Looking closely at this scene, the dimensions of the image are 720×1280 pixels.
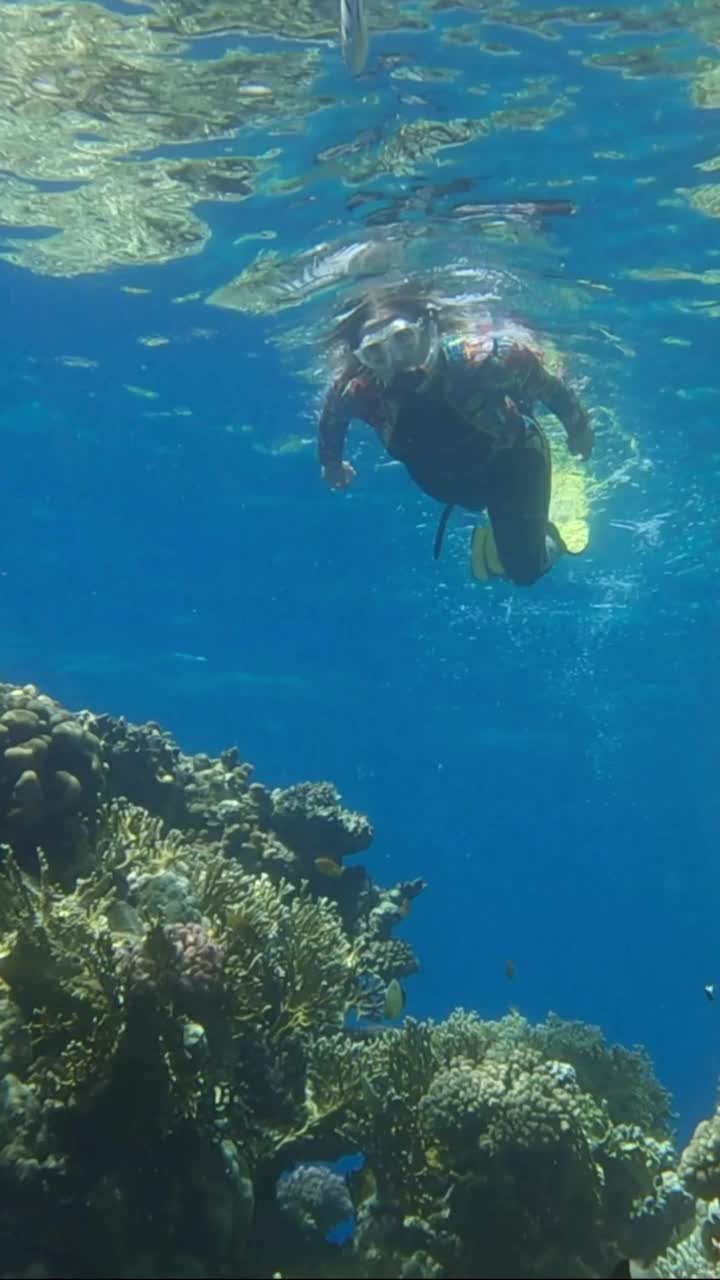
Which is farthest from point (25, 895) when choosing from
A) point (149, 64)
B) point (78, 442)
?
point (78, 442)

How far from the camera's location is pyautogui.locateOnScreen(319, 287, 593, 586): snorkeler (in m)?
10.4

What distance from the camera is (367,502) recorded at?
2642cm

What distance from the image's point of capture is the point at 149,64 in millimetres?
11781

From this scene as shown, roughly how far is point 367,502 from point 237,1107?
21.6 metres

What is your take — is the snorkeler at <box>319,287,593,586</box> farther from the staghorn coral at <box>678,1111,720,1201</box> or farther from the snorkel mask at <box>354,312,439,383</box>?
the staghorn coral at <box>678,1111,720,1201</box>

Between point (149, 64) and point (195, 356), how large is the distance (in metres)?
8.29

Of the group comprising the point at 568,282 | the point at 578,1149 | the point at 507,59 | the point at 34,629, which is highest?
the point at 34,629

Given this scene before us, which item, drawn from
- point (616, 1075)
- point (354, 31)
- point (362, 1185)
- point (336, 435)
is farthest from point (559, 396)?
point (362, 1185)

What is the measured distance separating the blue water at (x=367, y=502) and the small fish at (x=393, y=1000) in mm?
3288

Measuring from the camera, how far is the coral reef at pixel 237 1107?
5055 millimetres

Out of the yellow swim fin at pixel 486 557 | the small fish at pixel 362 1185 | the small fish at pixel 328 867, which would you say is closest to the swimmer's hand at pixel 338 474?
the yellow swim fin at pixel 486 557

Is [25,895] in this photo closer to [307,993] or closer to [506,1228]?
[307,993]

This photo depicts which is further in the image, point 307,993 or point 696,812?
point 696,812

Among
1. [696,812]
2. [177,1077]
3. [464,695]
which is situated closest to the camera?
[177,1077]
